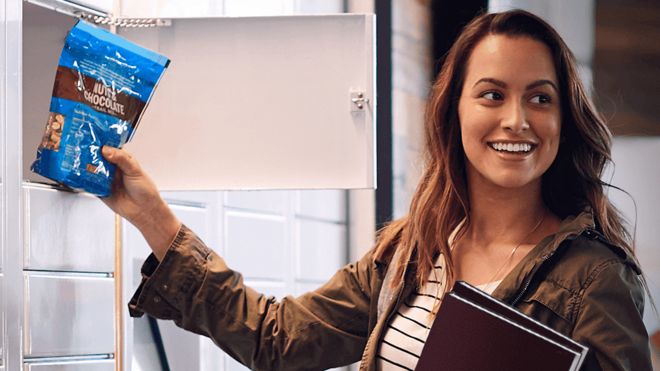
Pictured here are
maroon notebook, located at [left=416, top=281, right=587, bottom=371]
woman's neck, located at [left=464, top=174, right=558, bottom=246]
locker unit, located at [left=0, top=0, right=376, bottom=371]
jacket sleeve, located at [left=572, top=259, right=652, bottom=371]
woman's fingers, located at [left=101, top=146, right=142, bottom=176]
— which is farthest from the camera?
locker unit, located at [left=0, top=0, right=376, bottom=371]

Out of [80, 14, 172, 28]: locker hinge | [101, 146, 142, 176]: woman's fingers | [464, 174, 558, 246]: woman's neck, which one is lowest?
[464, 174, 558, 246]: woman's neck

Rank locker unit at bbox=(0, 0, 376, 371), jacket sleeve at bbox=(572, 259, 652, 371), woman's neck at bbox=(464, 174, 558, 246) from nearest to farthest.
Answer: jacket sleeve at bbox=(572, 259, 652, 371) → woman's neck at bbox=(464, 174, 558, 246) → locker unit at bbox=(0, 0, 376, 371)

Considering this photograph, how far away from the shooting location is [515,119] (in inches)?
84.4

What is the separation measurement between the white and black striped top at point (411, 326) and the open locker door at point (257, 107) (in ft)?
1.02

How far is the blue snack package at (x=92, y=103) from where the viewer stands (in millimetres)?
2068

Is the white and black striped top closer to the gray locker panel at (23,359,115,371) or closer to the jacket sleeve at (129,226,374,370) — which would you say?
the jacket sleeve at (129,226,374,370)

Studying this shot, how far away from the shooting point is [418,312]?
2250 millimetres

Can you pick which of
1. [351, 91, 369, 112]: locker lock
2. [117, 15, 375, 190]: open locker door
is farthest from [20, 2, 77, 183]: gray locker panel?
[351, 91, 369, 112]: locker lock

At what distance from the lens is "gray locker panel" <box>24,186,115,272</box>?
2166mm

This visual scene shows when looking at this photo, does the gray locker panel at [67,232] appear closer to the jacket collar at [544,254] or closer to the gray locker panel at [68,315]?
the gray locker panel at [68,315]

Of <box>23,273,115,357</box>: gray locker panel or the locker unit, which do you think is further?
the locker unit

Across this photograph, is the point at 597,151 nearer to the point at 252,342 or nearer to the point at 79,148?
the point at 252,342

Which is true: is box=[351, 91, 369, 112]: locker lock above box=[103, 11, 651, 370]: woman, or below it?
above

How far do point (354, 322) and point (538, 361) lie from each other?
89 cm
